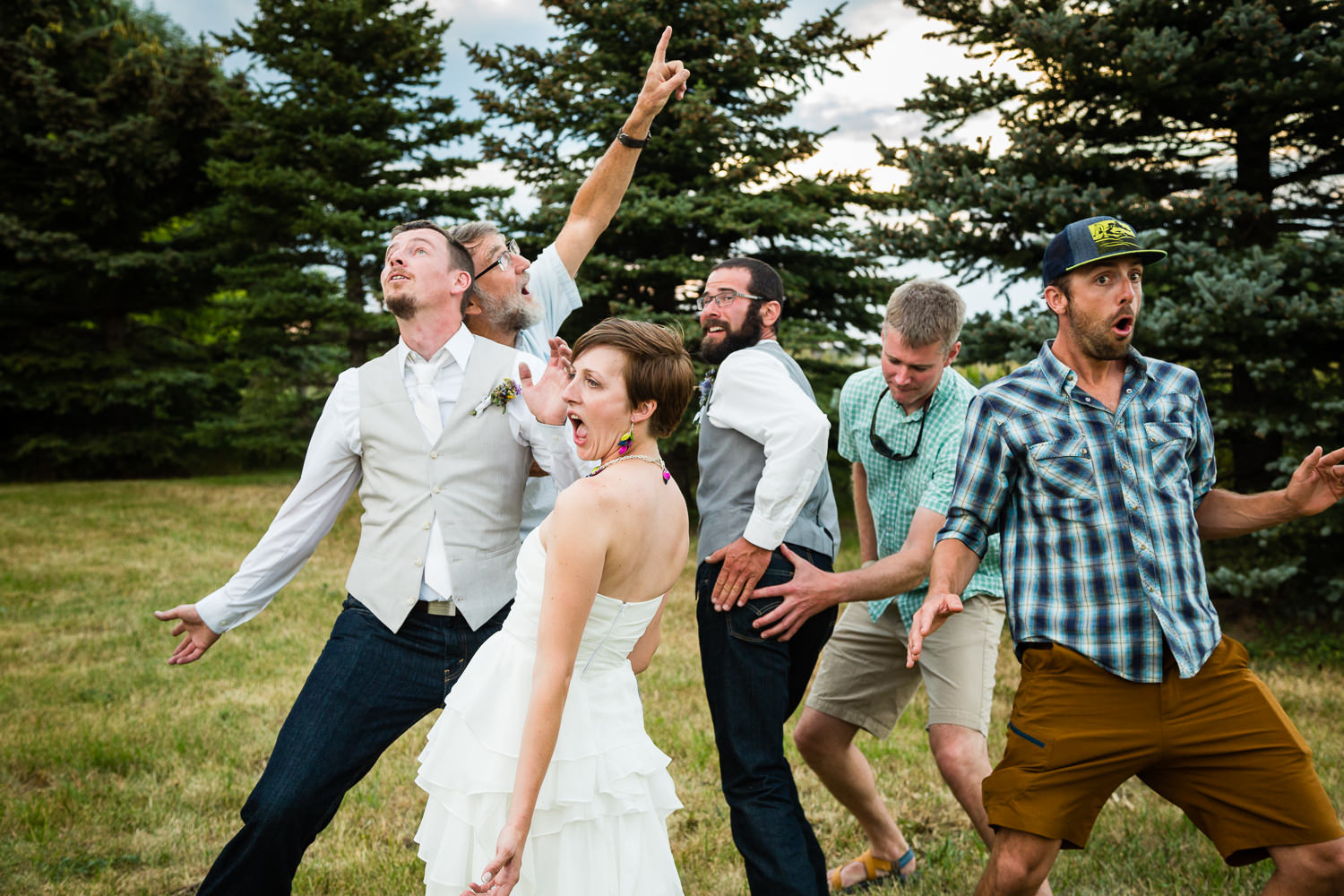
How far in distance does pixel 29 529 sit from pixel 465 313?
1486 centimetres

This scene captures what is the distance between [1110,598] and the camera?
281 centimetres

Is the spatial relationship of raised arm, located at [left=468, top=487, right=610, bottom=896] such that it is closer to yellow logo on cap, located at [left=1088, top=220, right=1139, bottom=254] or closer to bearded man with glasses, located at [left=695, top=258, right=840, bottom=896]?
bearded man with glasses, located at [left=695, top=258, right=840, bottom=896]

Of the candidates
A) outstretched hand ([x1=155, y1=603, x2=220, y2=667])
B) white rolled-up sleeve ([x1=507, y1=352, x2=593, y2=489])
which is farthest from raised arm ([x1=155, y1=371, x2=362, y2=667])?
white rolled-up sleeve ([x1=507, y1=352, x2=593, y2=489])

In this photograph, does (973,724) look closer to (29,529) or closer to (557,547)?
(557,547)

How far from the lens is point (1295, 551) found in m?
7.68

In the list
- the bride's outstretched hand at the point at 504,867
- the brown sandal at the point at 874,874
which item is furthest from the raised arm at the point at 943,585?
the brown sandal at the point at 874,874

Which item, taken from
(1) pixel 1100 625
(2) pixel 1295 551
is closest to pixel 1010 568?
(1) pixel 1100 625

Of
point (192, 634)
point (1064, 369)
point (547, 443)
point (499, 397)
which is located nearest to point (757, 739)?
point (547, 443)

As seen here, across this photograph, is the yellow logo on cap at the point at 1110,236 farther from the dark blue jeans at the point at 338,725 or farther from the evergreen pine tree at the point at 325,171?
the evergreen pine tree at the point at 325,171

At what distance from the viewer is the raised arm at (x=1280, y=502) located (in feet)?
9.51

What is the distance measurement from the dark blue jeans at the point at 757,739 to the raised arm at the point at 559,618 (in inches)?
33.7

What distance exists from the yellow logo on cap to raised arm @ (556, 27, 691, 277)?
60.7 inches

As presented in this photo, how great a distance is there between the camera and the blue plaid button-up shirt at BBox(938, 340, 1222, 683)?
2.79 meters

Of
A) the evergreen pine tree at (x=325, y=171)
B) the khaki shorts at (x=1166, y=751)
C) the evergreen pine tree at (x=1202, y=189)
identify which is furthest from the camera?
the evergreen pine tree at (x=325, y=171)
